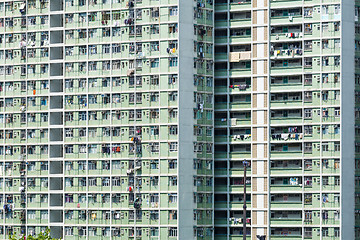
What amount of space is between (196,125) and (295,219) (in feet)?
47.6

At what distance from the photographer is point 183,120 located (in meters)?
104

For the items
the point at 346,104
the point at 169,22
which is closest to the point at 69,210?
the point at 169,22

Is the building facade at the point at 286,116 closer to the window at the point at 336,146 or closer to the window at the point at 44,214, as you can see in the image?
the window at the point at 336,146

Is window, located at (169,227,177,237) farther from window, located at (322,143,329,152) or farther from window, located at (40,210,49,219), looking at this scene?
window, located at (322,143,329,152)

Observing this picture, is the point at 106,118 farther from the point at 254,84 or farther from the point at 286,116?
the point at 286,116

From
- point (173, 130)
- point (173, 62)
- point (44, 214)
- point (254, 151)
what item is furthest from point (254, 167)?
point (44, 214)

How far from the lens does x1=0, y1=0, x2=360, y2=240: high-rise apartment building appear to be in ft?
340

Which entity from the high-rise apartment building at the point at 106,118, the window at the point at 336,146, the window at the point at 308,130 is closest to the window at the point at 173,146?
the high-rise apartment building at the point at 106,118

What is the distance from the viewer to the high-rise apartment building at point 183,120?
340 feet

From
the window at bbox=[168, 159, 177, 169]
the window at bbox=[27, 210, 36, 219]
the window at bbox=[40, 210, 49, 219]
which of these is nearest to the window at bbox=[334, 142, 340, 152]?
the window at bbox=[168, 159, 177, 169]

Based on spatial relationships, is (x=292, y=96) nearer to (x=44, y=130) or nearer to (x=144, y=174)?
(x=144, y=174)

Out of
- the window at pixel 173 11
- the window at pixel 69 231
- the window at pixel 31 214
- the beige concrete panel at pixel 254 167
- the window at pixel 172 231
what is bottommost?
the window at pixel 69 231

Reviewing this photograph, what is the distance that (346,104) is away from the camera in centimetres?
10369

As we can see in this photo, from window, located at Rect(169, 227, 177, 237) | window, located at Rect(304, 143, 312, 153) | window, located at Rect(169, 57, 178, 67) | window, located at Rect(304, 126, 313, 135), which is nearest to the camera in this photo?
window, located at Rect(169, 227, 177, 237)
